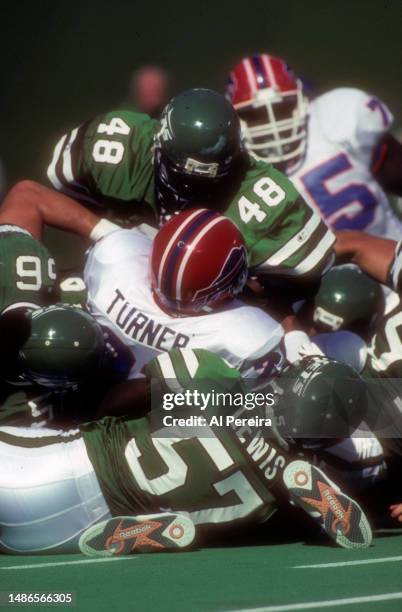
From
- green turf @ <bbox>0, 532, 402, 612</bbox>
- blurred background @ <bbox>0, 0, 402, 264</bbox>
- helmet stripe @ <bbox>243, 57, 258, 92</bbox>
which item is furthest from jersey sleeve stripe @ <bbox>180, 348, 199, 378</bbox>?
blurred background @ <bbox>0, 0, 402, 264</bbox>

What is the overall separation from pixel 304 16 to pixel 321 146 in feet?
8.13

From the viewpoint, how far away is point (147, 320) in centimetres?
427

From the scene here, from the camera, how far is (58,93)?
7719 mm

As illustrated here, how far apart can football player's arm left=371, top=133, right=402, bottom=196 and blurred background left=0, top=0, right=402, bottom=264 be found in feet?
7.46

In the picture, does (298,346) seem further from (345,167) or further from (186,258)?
(345,167)

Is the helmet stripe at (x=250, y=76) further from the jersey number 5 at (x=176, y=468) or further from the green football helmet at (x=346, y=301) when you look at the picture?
the jersey number 5 at (x=176, y=468)

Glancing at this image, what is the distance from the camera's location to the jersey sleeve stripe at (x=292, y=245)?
14.6 ft

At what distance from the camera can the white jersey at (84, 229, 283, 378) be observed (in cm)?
417

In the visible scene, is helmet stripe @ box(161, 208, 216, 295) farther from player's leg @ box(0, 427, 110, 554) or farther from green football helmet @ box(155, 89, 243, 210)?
player's leg @ box(0, 427, 110, 554)

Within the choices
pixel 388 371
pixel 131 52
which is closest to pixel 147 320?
pixel 388 371

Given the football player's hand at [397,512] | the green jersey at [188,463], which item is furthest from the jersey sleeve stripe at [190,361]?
the football player's hand at [397,512]

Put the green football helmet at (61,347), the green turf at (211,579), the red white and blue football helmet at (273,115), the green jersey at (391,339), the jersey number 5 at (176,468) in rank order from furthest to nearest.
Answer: the red white and blue football helmet at (273,115) → the green jersey at (391,339) → the green football helmet at (61,347) → the jersey number 5 at (176,468) → the green turf at (211,579)

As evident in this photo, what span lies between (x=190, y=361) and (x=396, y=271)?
106 cm

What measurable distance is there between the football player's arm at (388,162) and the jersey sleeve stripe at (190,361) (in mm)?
1778
